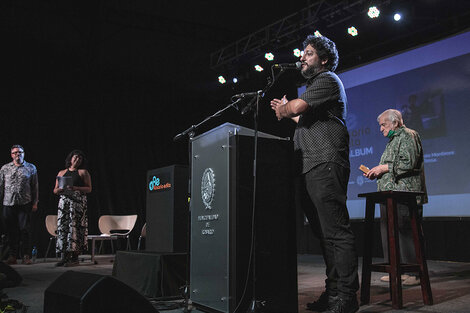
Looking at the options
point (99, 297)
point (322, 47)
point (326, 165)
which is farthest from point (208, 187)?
point (99, 297)

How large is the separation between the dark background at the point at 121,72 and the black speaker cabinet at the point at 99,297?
574 centimetres

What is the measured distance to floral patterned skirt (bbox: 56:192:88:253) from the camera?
585 centimetres

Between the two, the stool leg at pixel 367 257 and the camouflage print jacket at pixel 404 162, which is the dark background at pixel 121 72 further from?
the stool leg at pixel 367 257

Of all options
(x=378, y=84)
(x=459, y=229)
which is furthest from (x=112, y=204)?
(x=459, y=229)

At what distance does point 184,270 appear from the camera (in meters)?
3.13

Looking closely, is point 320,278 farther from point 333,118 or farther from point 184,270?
point 333,118

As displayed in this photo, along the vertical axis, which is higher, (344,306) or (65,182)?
(65,182)

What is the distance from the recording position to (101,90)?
872cm

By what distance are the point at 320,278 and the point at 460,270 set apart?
5.68ft

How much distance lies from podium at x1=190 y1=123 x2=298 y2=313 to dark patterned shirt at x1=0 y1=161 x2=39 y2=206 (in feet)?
15.5

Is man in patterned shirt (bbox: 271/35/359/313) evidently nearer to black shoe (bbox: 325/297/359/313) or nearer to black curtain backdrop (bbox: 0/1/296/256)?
black shoe (bbox: 325/297/359/313)

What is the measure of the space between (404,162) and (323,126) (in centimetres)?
161

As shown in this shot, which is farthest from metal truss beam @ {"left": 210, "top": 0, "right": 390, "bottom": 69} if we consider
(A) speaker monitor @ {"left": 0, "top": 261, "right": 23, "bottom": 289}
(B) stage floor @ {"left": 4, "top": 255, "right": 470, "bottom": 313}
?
(A) speaker monitor @ {"left": 0, "top": 261, "right": 23, "bottom": 289}

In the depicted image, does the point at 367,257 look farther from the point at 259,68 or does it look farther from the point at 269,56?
the point at 259,68
